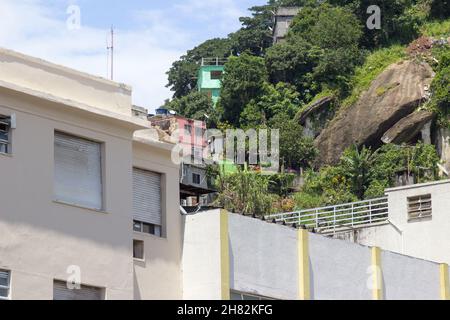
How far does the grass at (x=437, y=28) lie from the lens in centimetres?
9981

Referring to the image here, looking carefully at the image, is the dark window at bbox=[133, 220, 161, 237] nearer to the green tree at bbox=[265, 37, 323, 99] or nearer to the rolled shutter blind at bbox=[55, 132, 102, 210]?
the rolled shutter blind at bbox=[55, 132, 102, 210]

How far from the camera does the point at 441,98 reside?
3465 inches

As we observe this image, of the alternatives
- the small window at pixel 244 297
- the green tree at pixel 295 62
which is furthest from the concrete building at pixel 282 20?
the small window at pixel 244 297

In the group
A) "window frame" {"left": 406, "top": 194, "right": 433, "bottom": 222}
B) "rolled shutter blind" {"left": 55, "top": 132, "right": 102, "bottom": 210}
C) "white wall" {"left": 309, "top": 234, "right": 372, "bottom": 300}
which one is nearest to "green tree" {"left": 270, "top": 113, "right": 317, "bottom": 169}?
"window frame" {"left": 406, "top": 194, "right": 433, "bottom": 222}

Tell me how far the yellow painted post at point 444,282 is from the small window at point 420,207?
899cm

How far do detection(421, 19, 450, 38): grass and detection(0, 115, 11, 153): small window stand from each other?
235 feet

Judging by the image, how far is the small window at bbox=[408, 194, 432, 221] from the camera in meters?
48.1

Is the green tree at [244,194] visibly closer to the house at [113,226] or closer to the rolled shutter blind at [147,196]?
the house at [113,226]

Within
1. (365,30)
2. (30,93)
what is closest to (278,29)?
(365,30)

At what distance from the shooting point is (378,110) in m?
91.8

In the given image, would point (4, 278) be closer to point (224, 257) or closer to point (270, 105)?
point (224, 257)

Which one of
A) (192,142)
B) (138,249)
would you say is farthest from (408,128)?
(138,249)

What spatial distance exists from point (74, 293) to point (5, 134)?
3226 millimetres
